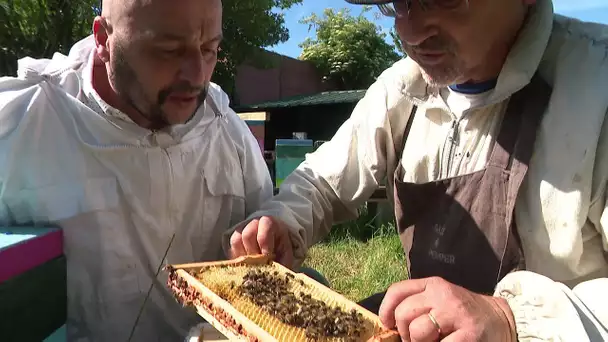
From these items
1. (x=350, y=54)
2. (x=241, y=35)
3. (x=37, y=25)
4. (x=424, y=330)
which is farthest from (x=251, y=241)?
(x=350, y=54)

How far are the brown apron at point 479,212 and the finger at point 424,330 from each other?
620mm

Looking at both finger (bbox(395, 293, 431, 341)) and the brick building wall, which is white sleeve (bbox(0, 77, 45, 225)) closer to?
finger (bbox(395, 293, 431, 341))

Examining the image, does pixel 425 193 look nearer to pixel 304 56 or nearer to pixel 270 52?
pixel 270 52

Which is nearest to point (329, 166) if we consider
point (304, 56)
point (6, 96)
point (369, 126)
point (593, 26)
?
point (369, 126)

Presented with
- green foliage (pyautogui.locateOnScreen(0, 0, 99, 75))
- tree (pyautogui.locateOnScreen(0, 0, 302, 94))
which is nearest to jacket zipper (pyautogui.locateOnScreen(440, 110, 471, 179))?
tree (pyautogui.locateOnScreen(0, 0, 302, 94))

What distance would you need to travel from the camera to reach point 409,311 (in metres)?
1.21

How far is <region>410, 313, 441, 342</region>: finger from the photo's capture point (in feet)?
3.83

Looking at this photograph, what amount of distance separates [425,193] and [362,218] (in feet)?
13.1

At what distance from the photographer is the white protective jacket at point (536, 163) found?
129 cm

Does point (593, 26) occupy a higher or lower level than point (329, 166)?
higher

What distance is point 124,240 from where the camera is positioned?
1896mm

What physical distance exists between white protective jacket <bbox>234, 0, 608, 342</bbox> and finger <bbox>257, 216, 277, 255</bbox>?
10 cm

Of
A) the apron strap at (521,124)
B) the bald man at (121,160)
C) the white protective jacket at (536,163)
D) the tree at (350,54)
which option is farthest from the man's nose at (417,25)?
the tree at (350,54)

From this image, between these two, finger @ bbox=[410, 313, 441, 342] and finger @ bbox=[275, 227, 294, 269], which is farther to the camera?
finger @ bbox=[275, 227, 294, 269]
